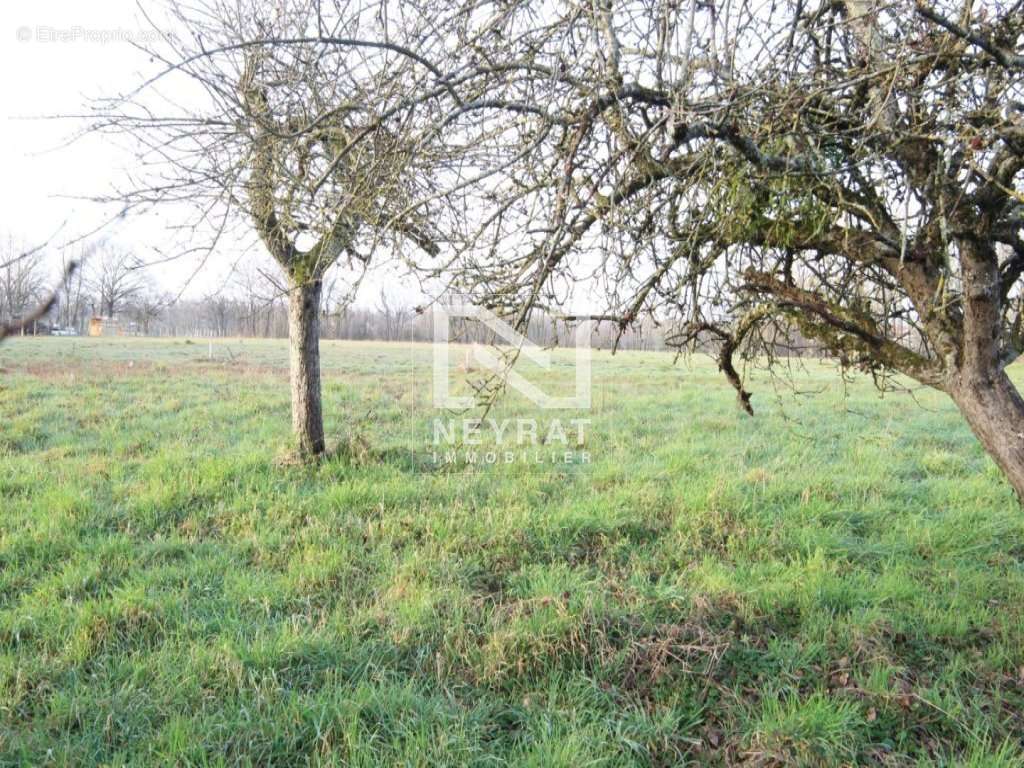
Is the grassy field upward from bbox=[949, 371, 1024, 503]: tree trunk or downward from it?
downward

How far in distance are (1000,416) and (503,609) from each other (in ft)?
8.96

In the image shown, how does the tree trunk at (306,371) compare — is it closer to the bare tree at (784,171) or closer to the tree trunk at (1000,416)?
the bare tree at (784,171)

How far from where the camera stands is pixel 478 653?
319cm

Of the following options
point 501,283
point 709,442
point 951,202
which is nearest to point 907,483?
point 709,442

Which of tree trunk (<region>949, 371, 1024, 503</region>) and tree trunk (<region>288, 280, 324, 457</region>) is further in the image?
tree trunk (<region>288, 280, 324, 457</region>)

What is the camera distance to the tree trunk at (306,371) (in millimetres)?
6672

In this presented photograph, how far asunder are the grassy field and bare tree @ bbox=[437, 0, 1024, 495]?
4.75 ft

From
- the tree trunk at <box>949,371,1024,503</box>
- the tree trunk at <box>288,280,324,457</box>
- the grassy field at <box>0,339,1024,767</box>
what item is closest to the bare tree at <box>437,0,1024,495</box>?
the tree trunk at <box>949,371,1024,503</box>

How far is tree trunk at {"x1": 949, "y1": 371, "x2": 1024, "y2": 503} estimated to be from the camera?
2.59 metres

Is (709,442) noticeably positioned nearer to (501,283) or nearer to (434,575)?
(434,575)

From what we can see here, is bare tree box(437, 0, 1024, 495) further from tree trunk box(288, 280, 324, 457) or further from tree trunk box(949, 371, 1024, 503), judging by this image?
tree trunk box(288, 280, 324, 457)

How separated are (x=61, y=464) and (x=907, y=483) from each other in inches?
356

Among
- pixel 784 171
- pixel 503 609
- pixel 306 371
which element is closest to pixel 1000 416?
pixel 784 171

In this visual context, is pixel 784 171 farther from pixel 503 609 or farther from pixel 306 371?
pixel 306 371
